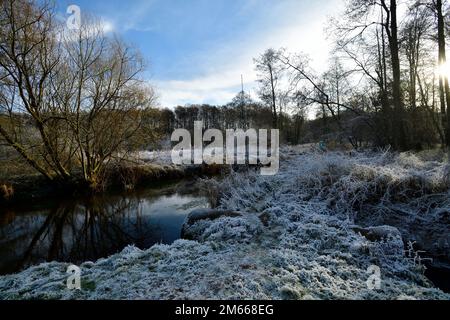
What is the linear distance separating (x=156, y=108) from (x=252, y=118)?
21.7m

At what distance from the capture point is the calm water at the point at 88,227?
18.3ft

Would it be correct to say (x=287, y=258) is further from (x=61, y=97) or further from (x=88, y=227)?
(x=61, y=97)

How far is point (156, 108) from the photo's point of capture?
13.7 m

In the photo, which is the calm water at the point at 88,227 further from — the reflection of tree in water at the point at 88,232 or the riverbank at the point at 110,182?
the riverbank at the point at 110,182

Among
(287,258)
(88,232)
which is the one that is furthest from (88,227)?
(287,258)

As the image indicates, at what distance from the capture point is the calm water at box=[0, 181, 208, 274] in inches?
219

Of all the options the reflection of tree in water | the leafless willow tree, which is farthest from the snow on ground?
the leafless willow tree

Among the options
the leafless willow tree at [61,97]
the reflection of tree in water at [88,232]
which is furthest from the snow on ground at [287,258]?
the leafless willow tree at [61,97]

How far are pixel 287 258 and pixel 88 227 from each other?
6.05 metres

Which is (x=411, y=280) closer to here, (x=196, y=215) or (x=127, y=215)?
(x=196, y=215)

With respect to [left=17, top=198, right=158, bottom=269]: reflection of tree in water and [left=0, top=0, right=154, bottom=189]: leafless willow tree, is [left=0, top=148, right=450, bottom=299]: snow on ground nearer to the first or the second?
[left=17, top=198, right=158, bottom=269]: reflection of tree in water

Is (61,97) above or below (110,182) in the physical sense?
above

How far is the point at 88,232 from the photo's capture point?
6879mm
